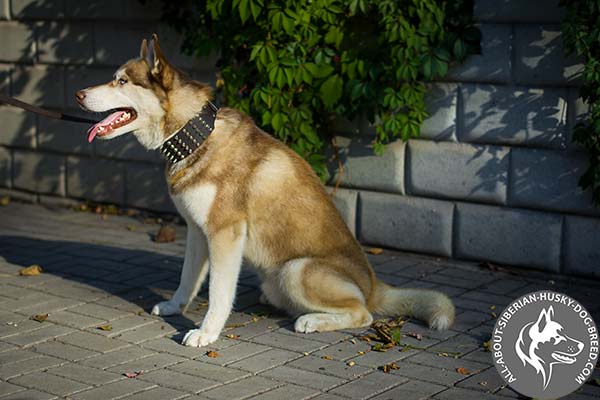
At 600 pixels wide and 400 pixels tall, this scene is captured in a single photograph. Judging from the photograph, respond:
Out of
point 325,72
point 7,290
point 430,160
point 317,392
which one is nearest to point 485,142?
point 430,160

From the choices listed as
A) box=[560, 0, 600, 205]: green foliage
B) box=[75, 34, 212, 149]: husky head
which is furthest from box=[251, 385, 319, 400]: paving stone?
box=[560, 0, 600, 205]: green foliage

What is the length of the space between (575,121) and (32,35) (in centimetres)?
532

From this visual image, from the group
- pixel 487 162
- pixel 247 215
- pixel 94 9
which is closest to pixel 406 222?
pixel 487 162

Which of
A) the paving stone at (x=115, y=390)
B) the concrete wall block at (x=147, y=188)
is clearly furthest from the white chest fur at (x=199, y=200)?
the concrete wall block at (x=147, y=188)

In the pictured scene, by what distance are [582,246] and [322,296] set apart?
6.90ft

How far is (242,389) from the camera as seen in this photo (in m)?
4.76

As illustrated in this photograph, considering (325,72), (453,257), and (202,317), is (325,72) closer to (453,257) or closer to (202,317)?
(453,257)

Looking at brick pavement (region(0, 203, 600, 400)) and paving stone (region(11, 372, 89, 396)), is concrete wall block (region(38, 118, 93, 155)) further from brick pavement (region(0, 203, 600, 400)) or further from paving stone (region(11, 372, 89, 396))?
paving stone (region(11, 372, 89, 396))

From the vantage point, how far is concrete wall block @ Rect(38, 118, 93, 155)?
9266 millimetres

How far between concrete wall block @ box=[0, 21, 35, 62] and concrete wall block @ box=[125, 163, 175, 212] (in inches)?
64.0

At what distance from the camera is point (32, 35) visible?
954cm

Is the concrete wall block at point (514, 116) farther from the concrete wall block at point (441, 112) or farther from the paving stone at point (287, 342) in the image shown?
the paving stone at point (287, 342)

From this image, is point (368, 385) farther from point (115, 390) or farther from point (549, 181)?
point (549, 181)

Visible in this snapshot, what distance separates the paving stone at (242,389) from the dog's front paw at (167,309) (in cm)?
120
